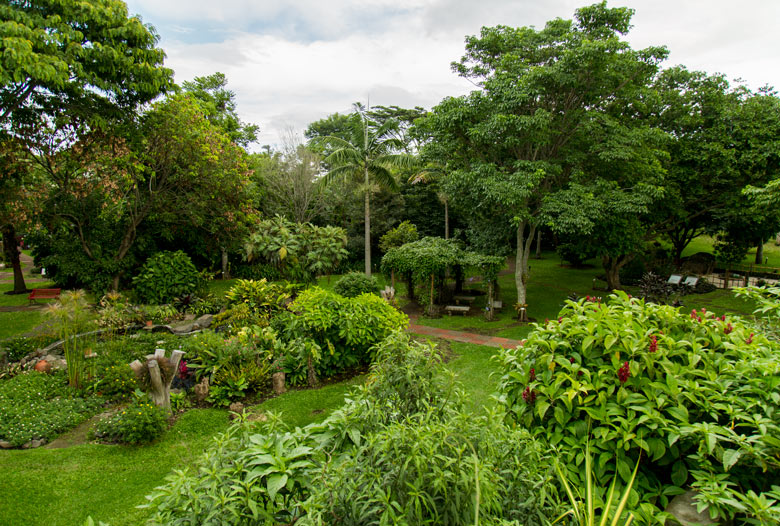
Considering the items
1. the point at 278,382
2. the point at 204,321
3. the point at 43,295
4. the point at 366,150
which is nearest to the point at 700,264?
the point at 366,150

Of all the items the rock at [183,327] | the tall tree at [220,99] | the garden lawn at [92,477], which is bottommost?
the garden lawn at [92,477]

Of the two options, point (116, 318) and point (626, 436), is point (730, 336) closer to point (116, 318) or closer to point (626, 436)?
point (626, 436)

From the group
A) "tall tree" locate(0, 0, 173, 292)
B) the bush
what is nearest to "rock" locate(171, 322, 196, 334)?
the bush

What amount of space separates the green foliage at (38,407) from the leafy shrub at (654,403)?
5847 mm

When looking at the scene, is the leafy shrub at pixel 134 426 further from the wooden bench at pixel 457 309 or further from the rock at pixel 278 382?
the wooden bench at pixel 457 309

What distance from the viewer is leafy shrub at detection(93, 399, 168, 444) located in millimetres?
4777

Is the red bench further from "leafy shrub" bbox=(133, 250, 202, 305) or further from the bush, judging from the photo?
the bush

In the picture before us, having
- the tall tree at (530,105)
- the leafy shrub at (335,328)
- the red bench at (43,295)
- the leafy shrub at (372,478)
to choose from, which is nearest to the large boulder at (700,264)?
the tall tree at (530,105)

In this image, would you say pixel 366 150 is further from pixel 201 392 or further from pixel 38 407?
pixel 38 407

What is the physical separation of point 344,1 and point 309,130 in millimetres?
30015

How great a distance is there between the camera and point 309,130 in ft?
120

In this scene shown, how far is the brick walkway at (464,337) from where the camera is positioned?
9459 millimetres

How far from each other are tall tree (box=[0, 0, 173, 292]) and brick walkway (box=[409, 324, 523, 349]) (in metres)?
9.00

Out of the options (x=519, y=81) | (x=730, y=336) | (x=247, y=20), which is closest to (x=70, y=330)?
(x=247, y=20)
